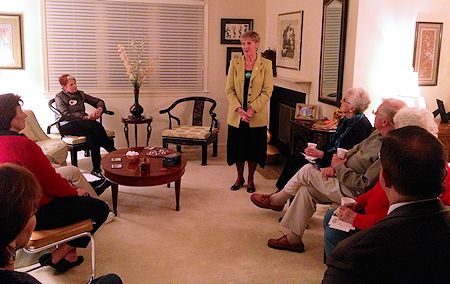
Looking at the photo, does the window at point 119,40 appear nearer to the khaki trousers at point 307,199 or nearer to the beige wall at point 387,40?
the beige wall at point 387,40

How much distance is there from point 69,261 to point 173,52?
3877 millimetres

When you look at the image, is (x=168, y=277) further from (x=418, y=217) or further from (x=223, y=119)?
(x=223, y=119)

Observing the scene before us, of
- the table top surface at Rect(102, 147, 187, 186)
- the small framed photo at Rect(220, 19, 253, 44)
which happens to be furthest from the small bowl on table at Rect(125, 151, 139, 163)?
the small framed photo at Rect(220, 19, 253, 44)

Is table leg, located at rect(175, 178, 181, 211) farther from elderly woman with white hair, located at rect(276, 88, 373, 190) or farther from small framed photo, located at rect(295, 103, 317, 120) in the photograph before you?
small framed photo, located at rect(295, 103, 317, 120)

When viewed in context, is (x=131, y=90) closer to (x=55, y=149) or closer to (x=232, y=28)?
(x=232, y=28)

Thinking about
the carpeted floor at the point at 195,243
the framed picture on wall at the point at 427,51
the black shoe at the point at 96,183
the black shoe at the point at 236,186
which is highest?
the framed picture on wall at the point at 427,51

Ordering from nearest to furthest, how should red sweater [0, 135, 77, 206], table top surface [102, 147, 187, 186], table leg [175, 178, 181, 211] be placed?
1. red sweater [0, 135, 77, 206]
2. table top surface [102, 147, 187, 186]
3. table leg [175, 178, 181, 211]

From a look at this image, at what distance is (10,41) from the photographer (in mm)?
5555

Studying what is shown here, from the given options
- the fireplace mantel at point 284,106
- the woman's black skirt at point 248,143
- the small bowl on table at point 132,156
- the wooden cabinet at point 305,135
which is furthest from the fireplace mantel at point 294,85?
the small bowl on table at point 132,156

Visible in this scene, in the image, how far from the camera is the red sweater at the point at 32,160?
7.86 feet

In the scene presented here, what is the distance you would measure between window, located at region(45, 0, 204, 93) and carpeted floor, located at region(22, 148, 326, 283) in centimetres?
212

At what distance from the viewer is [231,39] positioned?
20.8 feet

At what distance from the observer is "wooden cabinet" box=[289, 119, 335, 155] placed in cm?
420

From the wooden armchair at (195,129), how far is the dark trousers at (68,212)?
278 cm
